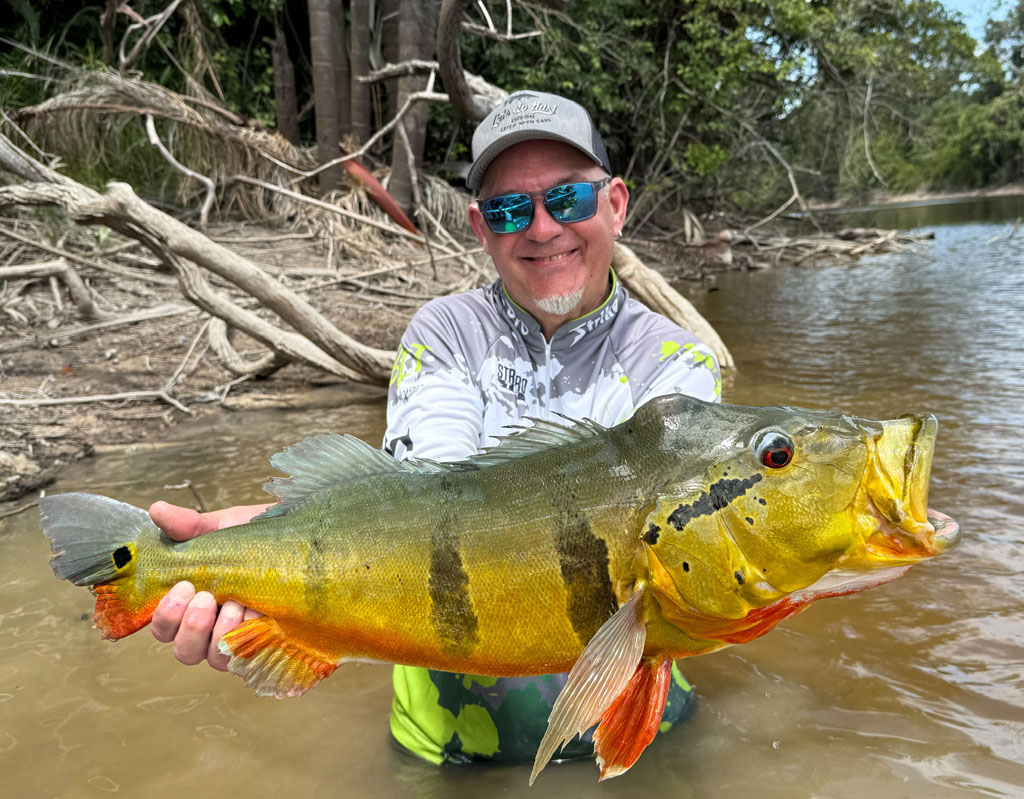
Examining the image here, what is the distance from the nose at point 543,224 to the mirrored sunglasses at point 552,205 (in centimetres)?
1

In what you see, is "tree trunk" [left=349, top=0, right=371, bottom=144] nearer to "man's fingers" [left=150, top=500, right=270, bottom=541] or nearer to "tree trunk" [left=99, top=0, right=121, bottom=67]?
"tree trunk" [left=99, top=0, right=121, bottom=67]

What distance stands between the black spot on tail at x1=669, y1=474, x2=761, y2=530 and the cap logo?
167 centimetres

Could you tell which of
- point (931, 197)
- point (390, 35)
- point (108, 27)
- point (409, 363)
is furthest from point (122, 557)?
point (931, 197)

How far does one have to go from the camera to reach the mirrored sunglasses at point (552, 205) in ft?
8.29

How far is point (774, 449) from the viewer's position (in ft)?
4.46

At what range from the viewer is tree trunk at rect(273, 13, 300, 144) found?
Result: 13.4 metres

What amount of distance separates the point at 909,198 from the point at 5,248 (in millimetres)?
77212

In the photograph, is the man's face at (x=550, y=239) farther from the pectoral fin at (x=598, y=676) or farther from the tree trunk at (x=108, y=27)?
the tree trunk at (x=108, y=27)

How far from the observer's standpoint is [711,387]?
2414 millimetres

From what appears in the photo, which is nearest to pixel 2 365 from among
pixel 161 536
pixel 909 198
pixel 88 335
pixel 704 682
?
pixel 88 335

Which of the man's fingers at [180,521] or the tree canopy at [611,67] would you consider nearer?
the man's fingers at [180,521]

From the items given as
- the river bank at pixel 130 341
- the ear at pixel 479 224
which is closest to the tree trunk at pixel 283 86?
the river bank at pixel 130 341

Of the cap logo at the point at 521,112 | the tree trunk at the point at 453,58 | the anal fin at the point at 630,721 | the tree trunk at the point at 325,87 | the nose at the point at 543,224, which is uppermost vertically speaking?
the tree trunk at the point at 325,87

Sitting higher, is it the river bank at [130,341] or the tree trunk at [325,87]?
the tree trunk at [325,87]
